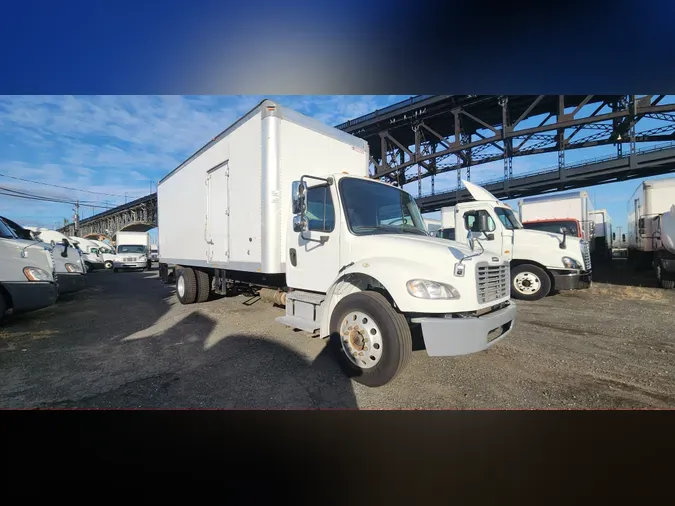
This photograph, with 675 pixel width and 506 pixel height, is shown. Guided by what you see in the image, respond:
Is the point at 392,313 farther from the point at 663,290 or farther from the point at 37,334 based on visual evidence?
the point at 663,290

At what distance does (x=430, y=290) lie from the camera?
2852 mm

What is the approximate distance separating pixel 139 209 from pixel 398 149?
25.4 ft

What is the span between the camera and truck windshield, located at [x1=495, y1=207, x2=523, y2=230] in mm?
7411

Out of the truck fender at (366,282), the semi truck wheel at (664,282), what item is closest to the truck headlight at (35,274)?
the truck fender at (366,282)

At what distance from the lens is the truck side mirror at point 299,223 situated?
3.72 meters

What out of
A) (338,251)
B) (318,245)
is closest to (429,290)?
(338,251)

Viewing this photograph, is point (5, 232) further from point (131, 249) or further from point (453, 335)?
point (131, 249)

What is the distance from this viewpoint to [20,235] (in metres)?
4.55

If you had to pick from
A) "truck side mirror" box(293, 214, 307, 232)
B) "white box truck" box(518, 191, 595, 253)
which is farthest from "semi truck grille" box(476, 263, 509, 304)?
"white box truck" box(518, 191, 595, 253)

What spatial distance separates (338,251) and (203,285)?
4727mm

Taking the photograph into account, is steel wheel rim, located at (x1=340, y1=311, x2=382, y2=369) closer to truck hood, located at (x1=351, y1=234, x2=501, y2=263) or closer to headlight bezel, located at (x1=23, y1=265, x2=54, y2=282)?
truck hood, located at (x1=351, y1=234, x2=501, y2=263)

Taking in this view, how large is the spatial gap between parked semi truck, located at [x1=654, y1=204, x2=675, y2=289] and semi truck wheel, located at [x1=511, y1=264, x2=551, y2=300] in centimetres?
388
